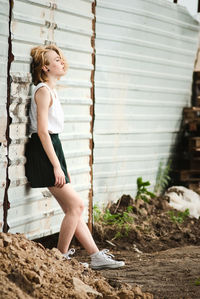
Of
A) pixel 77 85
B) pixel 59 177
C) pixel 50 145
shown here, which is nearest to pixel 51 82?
pixel 50 145

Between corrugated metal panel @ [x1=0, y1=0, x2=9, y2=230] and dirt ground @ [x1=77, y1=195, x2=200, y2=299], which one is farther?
corrugated metal panel @ [x1=0, y1=0, x2=9, y2=230]

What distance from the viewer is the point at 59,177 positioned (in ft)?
17.3

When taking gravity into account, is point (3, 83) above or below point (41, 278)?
above

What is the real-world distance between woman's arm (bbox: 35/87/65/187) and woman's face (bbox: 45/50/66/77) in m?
0.28

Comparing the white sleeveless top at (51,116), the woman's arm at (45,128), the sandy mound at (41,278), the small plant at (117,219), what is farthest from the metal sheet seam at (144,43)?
the sandy mound at (41,278)

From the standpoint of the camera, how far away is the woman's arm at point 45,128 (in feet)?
17.1

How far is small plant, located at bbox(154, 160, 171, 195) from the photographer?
9172 millimetres

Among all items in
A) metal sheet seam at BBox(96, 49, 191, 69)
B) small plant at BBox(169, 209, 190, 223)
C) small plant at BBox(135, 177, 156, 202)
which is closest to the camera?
metal sheet seam at BBox(96, 49, 191, 69)

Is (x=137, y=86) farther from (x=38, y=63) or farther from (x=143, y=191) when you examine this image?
(x=38, y=63)

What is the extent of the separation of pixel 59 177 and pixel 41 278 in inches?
52.4

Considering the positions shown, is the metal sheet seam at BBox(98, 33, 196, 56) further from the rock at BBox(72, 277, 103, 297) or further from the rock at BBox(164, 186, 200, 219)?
the rock at BBox(72, 277, 103, 297)

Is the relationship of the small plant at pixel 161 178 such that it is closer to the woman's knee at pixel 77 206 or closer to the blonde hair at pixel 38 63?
the woman's knee at pixel 77 206

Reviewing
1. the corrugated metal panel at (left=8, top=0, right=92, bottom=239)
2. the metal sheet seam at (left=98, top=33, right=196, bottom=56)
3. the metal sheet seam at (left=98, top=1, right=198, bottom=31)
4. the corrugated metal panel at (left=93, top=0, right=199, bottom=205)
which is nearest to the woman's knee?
the corrugated metal panel at (left=8, top=0, right=92, bottom=239)

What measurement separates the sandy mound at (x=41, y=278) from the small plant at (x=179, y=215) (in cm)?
312
